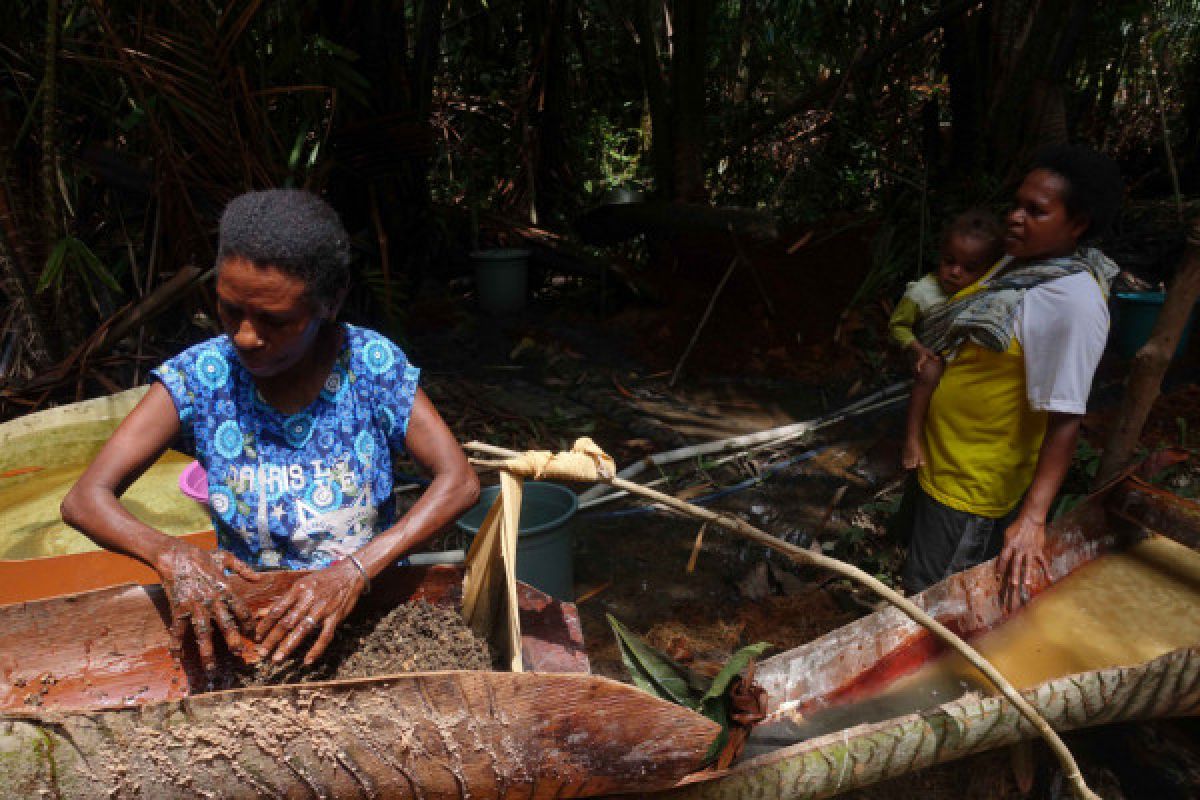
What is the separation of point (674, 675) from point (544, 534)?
1.40 meters

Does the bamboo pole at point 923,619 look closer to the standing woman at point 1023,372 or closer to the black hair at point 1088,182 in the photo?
the standing woman at point 1023,372

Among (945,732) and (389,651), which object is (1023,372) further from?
(389,651)

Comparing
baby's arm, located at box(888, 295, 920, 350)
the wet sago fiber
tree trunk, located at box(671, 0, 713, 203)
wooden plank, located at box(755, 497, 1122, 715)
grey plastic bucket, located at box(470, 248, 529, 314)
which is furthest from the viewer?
grey plastic bucket, located at box(470, 248, 529, 314)

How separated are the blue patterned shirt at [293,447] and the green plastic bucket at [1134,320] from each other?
5483 mm

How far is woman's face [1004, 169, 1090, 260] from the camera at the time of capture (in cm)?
213

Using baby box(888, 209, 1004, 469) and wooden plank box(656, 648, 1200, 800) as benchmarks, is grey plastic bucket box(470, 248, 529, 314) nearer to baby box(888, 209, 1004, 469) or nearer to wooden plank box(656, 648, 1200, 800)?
baby box(888, 209, 1004, 469)

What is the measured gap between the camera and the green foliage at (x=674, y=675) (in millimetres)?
1615

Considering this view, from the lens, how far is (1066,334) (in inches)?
82.5

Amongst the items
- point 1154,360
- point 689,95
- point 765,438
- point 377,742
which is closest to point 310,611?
point 377,742

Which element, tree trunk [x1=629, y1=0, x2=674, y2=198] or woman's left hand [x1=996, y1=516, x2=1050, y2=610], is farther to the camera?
tree trunk [x1=629, y1=0, x2=674, y2=198]

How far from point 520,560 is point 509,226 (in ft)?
15.1

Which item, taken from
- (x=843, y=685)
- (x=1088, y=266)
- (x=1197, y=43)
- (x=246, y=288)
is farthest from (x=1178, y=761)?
(x=1197, y=43)

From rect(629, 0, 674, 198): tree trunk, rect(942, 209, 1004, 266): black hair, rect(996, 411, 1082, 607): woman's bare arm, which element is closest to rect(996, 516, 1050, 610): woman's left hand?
rect(996, 411, 1082, 607): woman's bare arm

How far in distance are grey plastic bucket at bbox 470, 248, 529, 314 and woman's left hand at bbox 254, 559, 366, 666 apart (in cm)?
507
